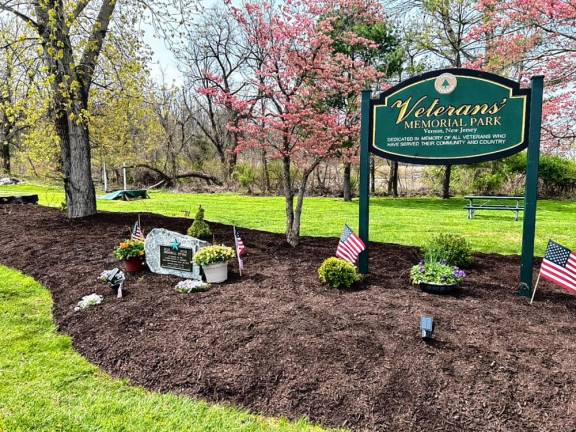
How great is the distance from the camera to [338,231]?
362 inches

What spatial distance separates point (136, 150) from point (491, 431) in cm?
2581

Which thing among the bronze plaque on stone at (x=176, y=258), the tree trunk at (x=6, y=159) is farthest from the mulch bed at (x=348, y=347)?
the tree trunk at (x=6, y=159)

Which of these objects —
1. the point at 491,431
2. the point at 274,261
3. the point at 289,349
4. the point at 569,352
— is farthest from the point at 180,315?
the point at 569,352

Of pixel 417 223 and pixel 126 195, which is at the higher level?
pixel 126 195

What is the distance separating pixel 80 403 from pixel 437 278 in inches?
137

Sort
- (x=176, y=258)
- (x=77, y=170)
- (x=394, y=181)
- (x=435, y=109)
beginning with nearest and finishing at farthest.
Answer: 1. (x=435, y=109)
2. (x=176, y=258)
3. (x=77, y=170)
4. (x=394, y=181)

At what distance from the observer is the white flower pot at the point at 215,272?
471 centimetres

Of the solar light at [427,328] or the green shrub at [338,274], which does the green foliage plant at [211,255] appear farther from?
the solar light at [427,328]

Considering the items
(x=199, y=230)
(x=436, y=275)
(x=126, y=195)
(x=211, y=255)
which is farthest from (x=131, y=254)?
(x=126, y=195)

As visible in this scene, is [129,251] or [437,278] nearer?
[437,278]

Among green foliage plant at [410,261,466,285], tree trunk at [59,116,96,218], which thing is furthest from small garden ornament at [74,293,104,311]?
tree trunk at [59,116,96,218]

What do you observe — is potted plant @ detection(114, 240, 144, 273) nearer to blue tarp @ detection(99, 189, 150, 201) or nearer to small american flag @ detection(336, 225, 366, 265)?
small american flag @ detection(336, 225, 366, 265)

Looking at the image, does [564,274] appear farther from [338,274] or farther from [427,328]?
[338,274]

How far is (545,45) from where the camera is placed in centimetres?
746
